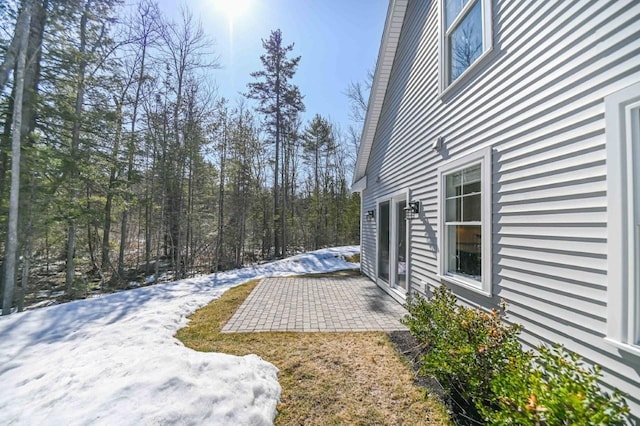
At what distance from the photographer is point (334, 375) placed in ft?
9.27

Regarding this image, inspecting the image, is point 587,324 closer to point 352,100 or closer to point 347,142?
point 352,100

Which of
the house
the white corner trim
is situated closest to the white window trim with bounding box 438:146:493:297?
the house

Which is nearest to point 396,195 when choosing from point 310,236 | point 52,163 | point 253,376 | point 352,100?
point 253,376

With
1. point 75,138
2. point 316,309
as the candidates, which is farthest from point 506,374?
point 75,138

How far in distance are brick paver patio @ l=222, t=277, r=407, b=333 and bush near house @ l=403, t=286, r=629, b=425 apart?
165 centimetres

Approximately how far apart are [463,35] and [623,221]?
127 inches

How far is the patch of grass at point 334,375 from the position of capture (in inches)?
88.4

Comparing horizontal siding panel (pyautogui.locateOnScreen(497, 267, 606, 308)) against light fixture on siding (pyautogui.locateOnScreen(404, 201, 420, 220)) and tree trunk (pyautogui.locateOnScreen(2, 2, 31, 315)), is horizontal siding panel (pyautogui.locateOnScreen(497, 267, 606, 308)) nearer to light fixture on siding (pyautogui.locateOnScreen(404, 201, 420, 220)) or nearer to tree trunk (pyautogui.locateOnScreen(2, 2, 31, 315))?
light fixture on siding (pyautogui.locateOnScreen(404, 201, 420, 220))

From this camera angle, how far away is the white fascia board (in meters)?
5.49

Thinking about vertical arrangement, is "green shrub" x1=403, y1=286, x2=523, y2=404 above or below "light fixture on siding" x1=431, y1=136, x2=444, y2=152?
below

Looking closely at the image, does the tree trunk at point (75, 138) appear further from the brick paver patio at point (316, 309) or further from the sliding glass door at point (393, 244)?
the sliding glass door at point (393, 244)

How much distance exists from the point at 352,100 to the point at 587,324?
48.3 ft

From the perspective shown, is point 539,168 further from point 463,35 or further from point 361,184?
point 361,184

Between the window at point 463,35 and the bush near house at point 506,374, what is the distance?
2.99 meters
